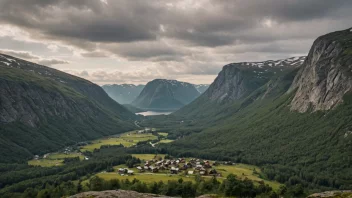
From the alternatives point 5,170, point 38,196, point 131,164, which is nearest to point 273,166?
point 131,164

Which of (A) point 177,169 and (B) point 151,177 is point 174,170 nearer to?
(A) point 177,169

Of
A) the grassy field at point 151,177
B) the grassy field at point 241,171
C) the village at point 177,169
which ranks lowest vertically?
the grassy field at point 241,171

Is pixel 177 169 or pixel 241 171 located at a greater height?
pixel 177 169

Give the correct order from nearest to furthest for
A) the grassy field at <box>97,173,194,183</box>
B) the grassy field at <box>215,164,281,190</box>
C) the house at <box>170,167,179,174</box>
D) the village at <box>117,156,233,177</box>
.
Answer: the grassy field at <box>97,173,194,183</box> → the grassy field at <box>215,164,281,190</box> → the village at <box>117,156,233,177</box> → the house at <box>170,167,179,174</box>

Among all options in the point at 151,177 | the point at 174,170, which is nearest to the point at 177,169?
the point at 174,170

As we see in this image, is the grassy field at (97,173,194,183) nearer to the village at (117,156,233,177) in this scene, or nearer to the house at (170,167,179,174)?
the village at (117,156,233,177)

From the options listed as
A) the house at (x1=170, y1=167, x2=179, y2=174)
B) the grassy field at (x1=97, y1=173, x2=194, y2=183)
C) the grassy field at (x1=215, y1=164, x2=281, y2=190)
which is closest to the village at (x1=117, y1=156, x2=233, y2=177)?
the house at (x1=170, y1=167, x2=179, y2=174)

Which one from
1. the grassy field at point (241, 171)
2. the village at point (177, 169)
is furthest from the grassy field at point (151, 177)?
the grassy field at point (241, 171)

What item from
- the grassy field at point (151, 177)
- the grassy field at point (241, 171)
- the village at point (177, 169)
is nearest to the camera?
the grassy field at point (151, 177)

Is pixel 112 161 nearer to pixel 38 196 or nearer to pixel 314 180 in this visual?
pixel 38 196

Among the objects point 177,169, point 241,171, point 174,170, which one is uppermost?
point 174,170

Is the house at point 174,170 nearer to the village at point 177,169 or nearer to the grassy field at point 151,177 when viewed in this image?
the village at point 177,169
